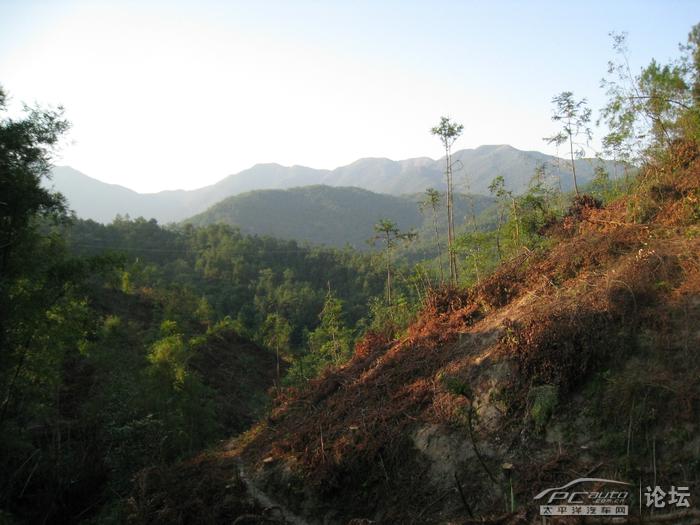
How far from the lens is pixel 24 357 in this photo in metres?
9.14

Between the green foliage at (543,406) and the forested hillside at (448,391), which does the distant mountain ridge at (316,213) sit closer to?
the forested hillside at (448,391)

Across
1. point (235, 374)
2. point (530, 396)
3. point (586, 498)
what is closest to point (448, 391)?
point (530, 396)

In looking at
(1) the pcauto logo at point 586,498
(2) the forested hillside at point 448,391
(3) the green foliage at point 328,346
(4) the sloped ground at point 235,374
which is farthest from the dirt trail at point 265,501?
(4) the sloped ground at point 235,374

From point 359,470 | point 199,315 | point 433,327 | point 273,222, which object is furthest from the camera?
point 273,222

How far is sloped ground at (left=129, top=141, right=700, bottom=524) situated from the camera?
187 inches

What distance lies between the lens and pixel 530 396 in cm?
562

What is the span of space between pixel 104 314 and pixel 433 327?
64.8 ft

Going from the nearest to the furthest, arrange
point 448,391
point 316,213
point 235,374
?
point 448,391, point 235,374, point 316,213

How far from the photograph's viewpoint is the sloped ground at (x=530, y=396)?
4738 mm

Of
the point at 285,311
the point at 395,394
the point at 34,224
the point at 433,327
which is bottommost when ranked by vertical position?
the point at 285,311

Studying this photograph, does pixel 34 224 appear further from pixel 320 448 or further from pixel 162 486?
pixel 320 448

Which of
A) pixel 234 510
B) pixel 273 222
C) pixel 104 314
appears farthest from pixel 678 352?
pixel 273 222

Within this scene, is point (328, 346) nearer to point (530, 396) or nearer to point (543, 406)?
point (530, 396)

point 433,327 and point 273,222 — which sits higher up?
point 273,222
